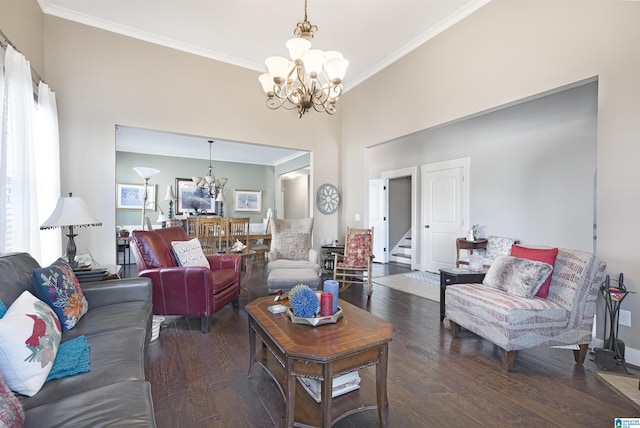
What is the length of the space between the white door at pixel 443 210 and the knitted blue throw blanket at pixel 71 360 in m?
5.28

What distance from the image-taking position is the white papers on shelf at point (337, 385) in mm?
1617

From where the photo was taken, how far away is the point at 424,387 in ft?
6.32

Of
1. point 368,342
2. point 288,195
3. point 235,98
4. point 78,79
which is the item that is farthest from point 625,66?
point 288,195

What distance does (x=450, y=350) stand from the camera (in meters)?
2.46

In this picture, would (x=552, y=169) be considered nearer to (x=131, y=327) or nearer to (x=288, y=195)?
(x=131, y=327)

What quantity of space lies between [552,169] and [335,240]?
11.4ft

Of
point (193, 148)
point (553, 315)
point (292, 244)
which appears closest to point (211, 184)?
point (193, 148)

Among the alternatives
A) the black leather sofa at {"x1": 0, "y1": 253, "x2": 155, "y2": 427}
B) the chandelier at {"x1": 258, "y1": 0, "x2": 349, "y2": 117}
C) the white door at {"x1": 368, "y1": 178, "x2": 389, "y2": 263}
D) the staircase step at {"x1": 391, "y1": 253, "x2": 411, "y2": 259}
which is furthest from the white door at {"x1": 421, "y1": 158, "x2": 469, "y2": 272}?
the black leather sofa at {"x1": 0, "y1": 253, "x2": 155, "y2": 427}

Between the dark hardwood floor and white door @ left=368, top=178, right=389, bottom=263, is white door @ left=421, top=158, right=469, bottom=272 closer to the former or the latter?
white door @ left=368, top=178, right=389, bottom=263

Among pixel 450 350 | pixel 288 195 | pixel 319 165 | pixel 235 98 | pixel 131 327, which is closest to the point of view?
pixel 131 327

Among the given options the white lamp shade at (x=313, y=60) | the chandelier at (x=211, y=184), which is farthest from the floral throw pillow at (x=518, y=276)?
the chandelier at (x=211, y=184)

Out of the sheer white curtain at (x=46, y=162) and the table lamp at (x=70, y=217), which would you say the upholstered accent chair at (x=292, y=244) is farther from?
the sheer white curtain at (x=46, y=162)

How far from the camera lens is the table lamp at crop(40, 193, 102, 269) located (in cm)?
230

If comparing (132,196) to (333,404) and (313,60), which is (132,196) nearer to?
(313,60)
